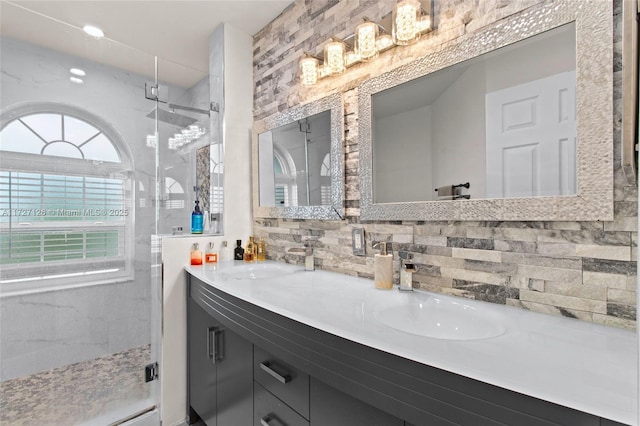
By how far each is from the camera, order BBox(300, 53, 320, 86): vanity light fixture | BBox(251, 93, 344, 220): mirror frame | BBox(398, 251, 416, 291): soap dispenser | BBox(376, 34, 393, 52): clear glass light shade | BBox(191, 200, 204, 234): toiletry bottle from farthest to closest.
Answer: BBox(191, 200, 204, 234): toiletry bottle, BBox(300, 53, 320, 86): vanity light fixture, BBox(251, 93, 344, 220): mirror frame, BBox(376, 34, 393, 52): clear glass light shade, BBox(398, 251, 416, 291): soap dispenser

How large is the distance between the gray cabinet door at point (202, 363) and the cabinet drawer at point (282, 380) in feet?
1.39

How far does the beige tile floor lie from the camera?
1.65m

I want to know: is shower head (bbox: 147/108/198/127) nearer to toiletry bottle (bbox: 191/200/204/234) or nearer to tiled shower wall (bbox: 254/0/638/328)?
toiletry bottle (bbox: 191/200/204/234)

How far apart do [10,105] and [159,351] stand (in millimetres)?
1596

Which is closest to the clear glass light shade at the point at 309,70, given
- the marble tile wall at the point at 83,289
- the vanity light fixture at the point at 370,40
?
the vanity light fixture at the point at 370,40

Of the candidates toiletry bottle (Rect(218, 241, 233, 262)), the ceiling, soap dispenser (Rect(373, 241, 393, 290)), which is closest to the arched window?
the ceiling

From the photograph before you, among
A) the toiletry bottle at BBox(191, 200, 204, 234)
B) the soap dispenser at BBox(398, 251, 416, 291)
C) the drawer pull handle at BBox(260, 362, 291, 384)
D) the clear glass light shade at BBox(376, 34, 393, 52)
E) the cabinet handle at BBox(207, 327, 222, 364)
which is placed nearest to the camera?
the drawer pull handle at BBox(260, 362, 291, 384)

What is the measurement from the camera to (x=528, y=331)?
81 centimetres

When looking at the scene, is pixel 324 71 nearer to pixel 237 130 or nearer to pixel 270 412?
pixel 237 130

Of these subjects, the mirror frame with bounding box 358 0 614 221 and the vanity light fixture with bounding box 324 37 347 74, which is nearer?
the mirror frame with bounding box 358 0 614 221

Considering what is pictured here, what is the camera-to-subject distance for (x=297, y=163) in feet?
6.22

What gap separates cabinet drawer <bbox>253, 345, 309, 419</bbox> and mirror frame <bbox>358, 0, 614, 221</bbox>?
0.80 m

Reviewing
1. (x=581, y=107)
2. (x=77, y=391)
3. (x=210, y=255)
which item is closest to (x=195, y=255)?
(x=210, y=255)

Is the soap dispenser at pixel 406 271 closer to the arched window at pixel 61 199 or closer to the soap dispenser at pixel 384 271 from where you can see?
the soap dispenser at pixel 384 271
